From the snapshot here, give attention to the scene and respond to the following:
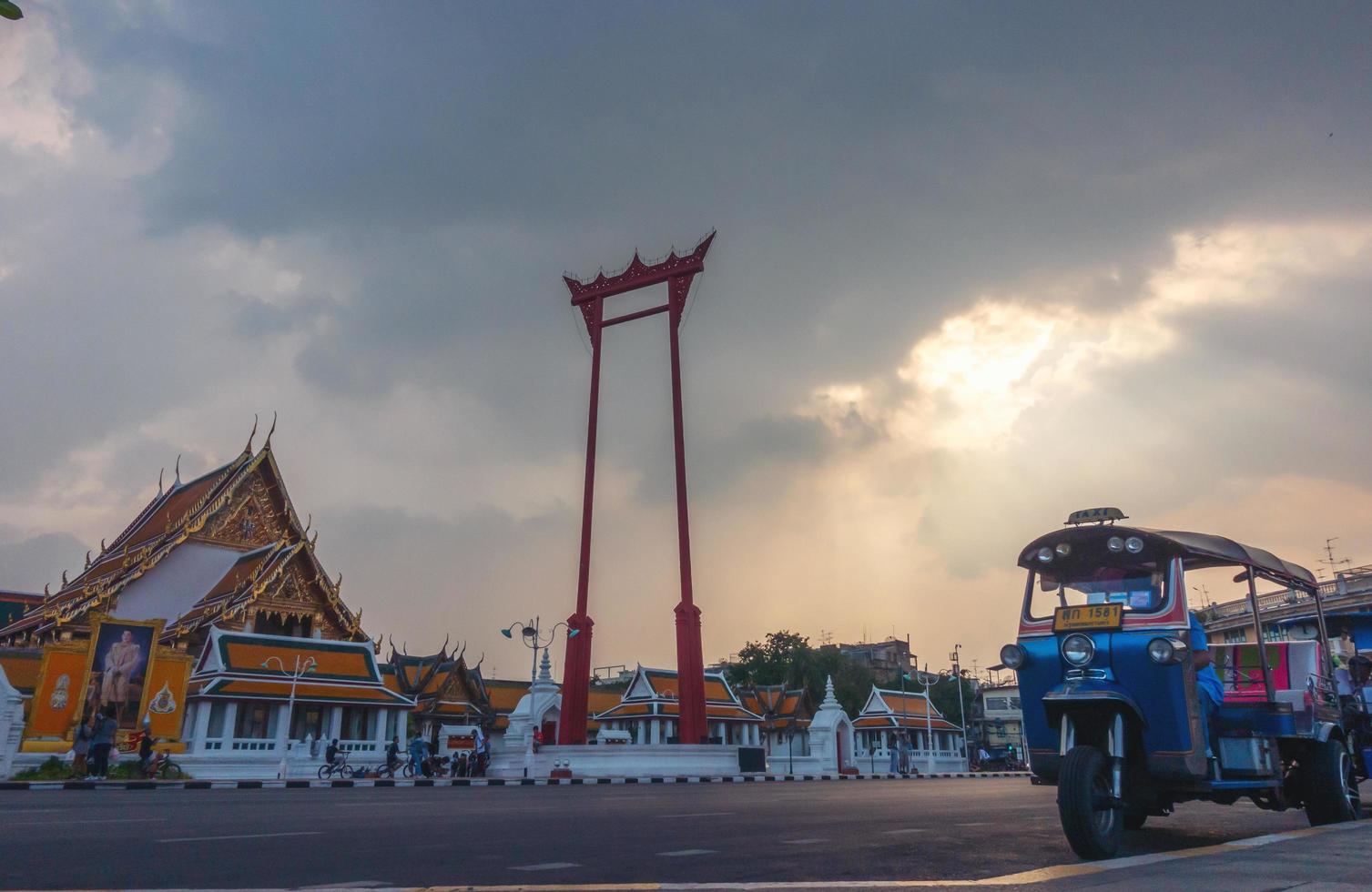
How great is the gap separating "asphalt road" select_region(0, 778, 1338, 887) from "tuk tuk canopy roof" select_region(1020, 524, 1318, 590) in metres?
2.10

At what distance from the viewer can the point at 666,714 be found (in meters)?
44.0

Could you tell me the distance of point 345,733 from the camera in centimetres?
3130

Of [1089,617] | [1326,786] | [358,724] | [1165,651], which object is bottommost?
[1326,786]

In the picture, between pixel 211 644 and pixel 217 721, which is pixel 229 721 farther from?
pixel 211 644

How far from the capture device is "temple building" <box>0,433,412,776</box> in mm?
26406

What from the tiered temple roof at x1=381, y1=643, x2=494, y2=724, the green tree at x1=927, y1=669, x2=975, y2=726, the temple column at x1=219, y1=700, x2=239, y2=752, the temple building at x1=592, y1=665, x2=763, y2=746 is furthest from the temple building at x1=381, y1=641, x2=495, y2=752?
the green tree at x1=927, y1=669, x2=975, y2=726

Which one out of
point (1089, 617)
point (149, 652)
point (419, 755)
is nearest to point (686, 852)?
point (1089, 617)

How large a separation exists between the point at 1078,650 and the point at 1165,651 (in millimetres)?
575

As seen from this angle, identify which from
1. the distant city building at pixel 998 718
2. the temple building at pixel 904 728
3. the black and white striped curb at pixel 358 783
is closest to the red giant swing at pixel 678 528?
the black and white striped curb at pixel 358 783

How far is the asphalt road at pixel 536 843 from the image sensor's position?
4.99m

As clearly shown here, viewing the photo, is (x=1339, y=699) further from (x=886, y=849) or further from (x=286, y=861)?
(x=286, y=861)

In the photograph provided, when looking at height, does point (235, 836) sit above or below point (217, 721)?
below

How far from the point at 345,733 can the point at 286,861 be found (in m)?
28.3

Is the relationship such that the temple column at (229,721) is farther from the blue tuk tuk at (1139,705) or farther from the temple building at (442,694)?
the blue tuk tuk at (1139,705)
